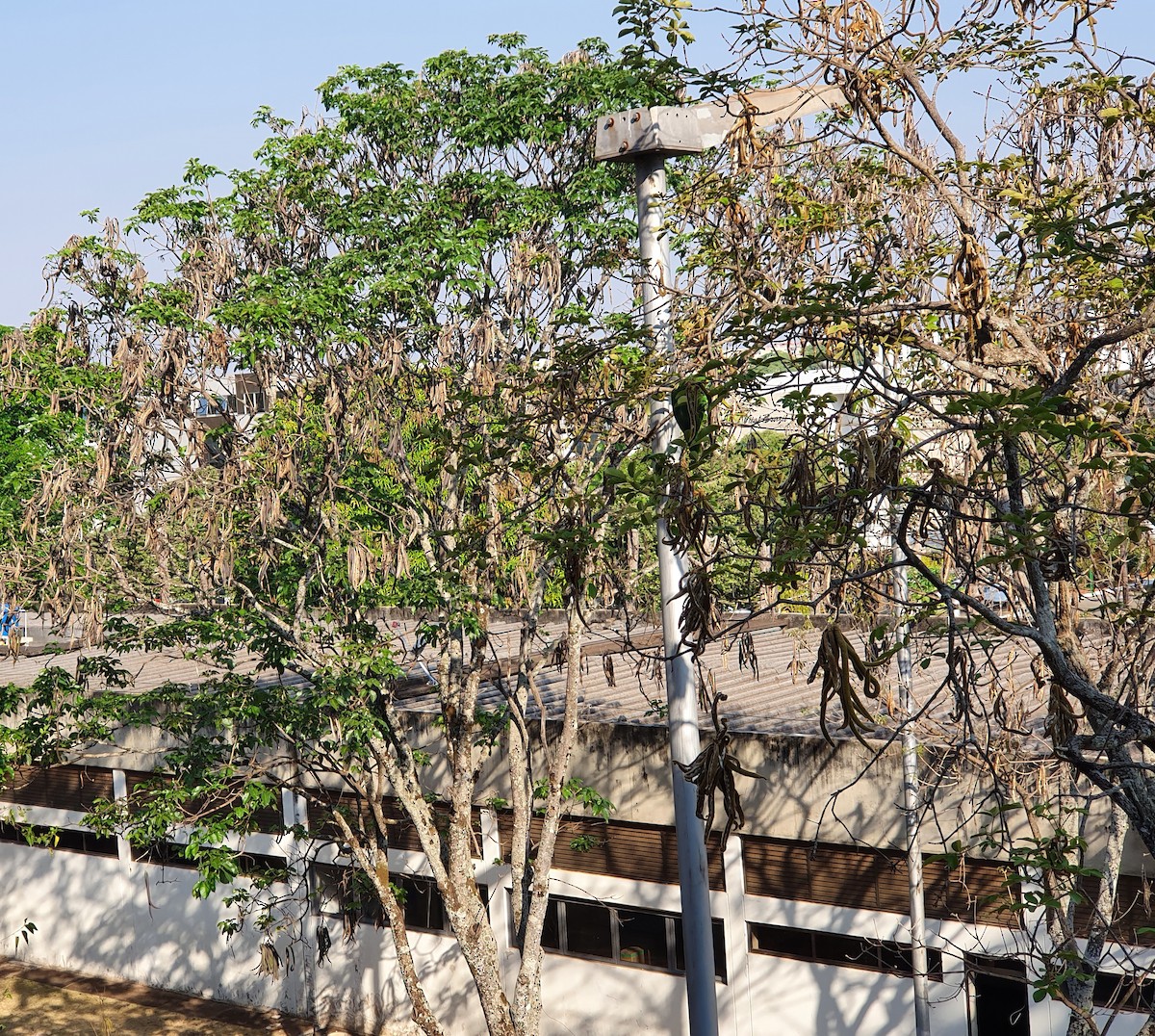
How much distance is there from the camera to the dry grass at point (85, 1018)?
16.6 metres

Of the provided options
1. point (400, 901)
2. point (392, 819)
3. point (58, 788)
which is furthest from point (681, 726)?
point (58, 788)

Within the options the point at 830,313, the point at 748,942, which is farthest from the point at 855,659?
the point at 748,942

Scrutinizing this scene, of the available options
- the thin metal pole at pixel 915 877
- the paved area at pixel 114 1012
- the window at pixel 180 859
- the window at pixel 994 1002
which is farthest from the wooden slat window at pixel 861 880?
the paved area at pixel 114 1012

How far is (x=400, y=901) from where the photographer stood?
14539 mm

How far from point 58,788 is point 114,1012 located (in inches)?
150

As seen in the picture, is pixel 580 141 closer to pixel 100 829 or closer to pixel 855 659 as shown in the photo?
pixel 100 829

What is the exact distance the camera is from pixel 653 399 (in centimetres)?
694

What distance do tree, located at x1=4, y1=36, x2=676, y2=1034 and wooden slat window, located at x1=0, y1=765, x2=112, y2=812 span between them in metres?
6.76

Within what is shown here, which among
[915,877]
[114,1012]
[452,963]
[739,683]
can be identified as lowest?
[114,1012]

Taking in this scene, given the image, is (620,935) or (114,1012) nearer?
(620,935)

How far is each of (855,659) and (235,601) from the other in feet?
29.4

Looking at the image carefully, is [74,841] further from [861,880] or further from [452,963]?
[861,880]

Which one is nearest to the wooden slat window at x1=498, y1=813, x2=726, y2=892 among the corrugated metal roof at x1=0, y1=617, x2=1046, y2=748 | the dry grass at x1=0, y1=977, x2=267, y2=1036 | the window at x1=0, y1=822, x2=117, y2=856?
the corrugated metal roof at x1=0, y1=617, x2=1046, y2=748

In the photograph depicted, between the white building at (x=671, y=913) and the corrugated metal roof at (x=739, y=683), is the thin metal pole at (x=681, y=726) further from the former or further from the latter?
the corrugated metal roof at (x=739, y=683)
